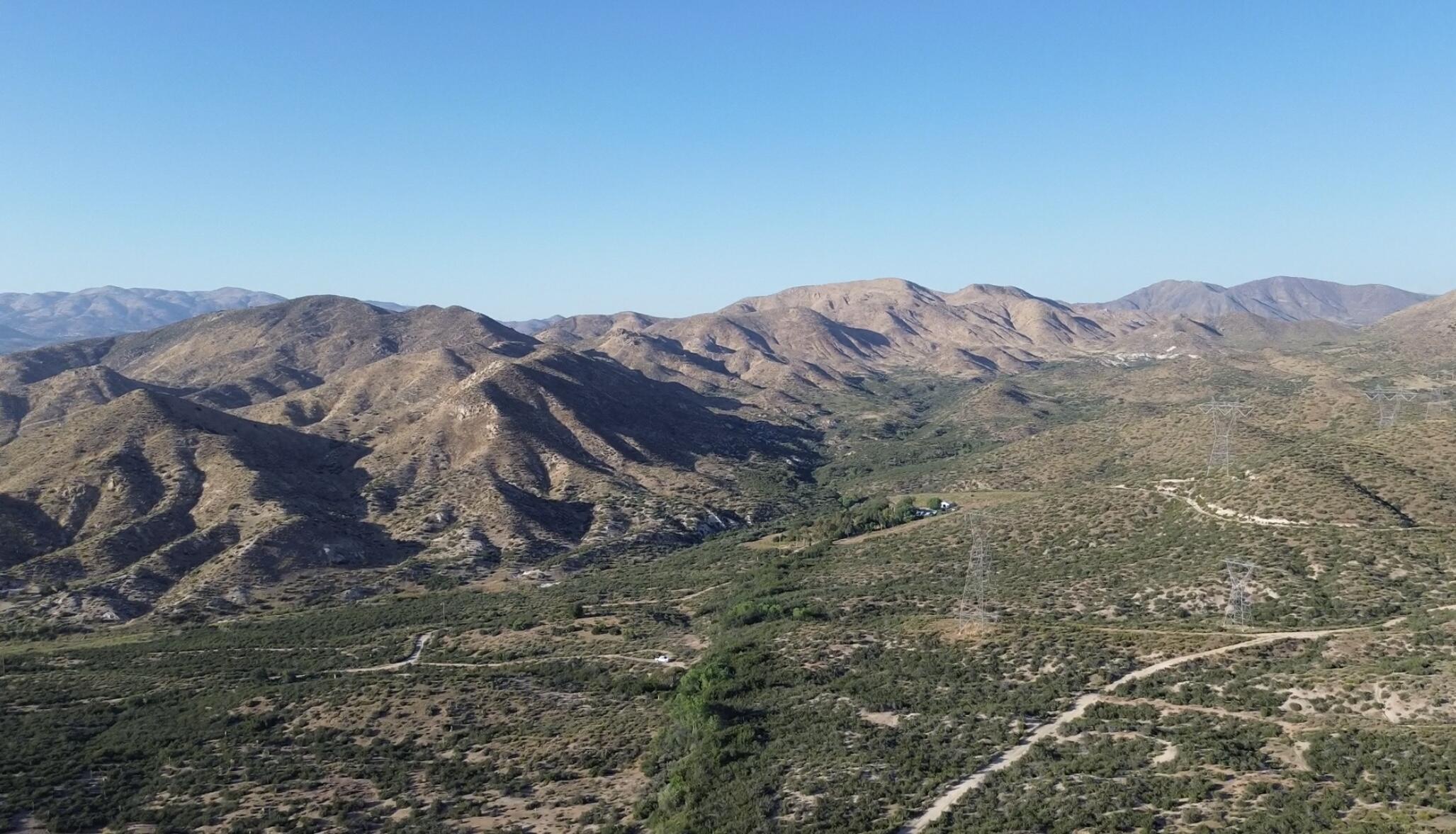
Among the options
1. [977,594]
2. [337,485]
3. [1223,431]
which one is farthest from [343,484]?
[1223,431]

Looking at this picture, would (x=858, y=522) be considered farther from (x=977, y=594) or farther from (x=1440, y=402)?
(x=1440, y=402)

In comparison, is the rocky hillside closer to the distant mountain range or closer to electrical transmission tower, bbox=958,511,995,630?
the distant mountain range

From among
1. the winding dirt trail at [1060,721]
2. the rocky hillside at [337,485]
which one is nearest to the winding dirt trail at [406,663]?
the rocky hillside at [337,485]

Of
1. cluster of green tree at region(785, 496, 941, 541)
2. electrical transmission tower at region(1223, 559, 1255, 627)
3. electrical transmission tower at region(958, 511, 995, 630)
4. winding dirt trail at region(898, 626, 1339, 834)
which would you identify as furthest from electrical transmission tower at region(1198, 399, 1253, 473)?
winding dirt trail at region(898, 626, 1339, 834)

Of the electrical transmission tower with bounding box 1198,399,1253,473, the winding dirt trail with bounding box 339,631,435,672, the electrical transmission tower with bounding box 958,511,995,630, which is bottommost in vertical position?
the winding dirt trail with bounding box 339,631,435,672

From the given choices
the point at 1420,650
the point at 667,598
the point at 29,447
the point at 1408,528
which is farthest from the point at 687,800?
the point at 29,447

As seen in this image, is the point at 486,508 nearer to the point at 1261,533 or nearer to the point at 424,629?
the point at 424,629
